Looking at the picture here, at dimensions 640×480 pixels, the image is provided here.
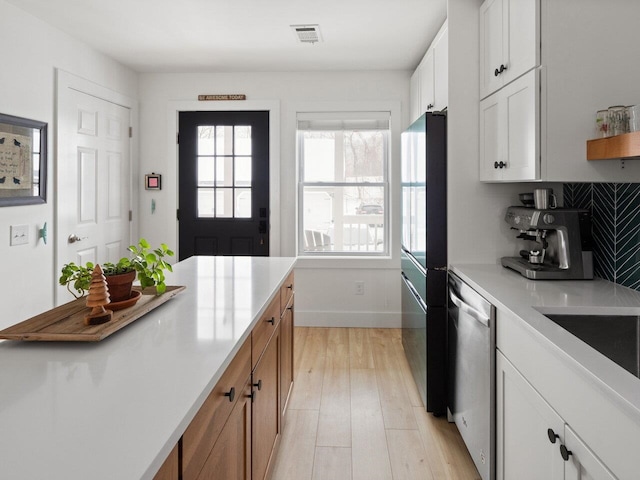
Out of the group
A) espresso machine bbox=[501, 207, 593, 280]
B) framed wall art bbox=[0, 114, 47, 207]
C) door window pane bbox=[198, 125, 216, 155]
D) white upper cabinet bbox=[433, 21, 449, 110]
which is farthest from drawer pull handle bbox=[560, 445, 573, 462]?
door window pane bbox=[198, 125, 216, 155]

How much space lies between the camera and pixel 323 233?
4688mm

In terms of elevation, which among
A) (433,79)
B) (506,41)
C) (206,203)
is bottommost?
(206,203)

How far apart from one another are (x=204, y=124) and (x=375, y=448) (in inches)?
133

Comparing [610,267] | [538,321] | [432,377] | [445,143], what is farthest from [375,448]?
[445,143]

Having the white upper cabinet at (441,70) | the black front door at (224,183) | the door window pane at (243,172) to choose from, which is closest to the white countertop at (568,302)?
the white upper cabinet at (441,70)

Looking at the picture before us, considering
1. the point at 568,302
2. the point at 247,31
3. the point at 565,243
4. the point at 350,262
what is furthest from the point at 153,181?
the point at 568,302

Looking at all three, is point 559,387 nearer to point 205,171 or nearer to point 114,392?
point 114,392

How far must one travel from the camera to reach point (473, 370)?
215 centimetres

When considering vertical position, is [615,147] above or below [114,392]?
above

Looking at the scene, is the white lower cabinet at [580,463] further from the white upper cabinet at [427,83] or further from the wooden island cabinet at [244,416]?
the white upper cabinet at [427,83]

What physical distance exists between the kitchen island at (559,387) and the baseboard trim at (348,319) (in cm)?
228

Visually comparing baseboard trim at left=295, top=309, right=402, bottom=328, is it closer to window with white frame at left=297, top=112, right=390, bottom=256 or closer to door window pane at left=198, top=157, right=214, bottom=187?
window with white frame at left=297, top=112, right=390, bottom=256

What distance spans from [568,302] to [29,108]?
10.9 ft

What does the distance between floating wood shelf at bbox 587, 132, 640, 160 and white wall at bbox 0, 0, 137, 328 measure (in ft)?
10.5
